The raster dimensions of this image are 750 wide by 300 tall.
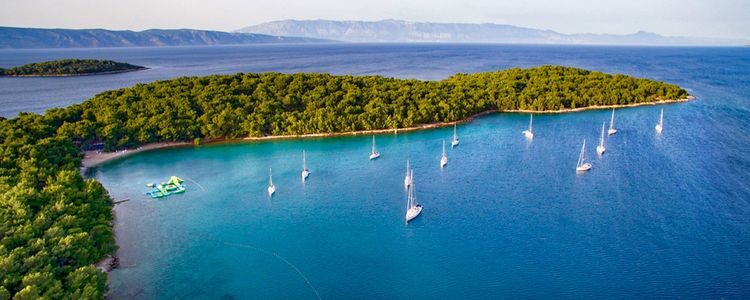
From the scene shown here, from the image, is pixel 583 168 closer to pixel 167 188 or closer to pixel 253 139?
pixel 253 139

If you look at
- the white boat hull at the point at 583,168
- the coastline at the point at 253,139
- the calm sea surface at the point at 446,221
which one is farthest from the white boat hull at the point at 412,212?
the coastline at the point at 253,139

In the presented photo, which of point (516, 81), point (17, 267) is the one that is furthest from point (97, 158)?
point (516, 81)

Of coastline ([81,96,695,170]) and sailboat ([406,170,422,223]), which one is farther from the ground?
coastline ([81,96,695,170])

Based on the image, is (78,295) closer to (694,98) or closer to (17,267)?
(17,267)

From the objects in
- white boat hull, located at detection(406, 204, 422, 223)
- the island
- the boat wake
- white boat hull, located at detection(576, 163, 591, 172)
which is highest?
the island

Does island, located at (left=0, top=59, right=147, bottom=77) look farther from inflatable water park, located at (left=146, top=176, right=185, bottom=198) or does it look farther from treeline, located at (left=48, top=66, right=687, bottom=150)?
inflatable water park, located at (left=146, top=176, right=185, bottom=198)

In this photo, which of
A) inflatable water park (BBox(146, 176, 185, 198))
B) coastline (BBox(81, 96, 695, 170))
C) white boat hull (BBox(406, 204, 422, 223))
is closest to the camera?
white boat hull (BBox(406, 204, 422, 223))

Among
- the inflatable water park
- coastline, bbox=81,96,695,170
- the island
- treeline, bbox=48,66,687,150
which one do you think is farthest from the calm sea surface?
the island
